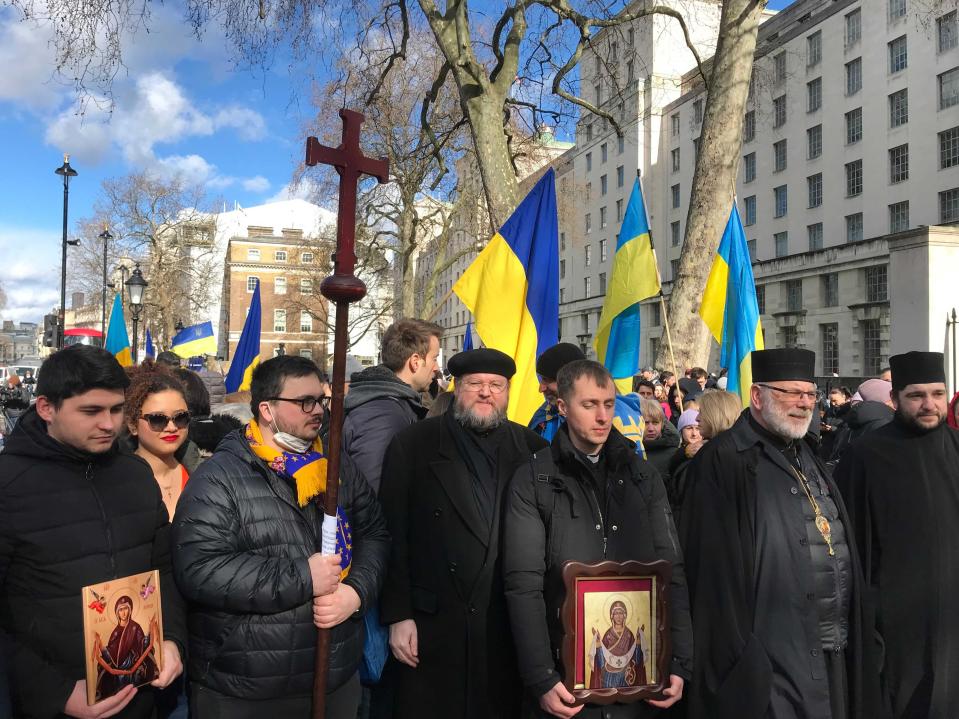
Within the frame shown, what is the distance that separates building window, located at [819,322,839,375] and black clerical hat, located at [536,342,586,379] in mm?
37683

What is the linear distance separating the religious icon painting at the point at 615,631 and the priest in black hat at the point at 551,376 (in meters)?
1.74

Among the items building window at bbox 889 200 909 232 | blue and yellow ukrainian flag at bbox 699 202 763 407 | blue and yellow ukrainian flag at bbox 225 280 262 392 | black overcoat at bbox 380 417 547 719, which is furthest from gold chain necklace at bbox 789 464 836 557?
building window at bbox 889 200 909 232

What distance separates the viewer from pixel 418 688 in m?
3.33

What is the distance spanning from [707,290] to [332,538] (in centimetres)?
554

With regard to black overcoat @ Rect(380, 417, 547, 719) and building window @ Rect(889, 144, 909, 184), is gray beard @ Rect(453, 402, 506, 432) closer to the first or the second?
black overcoat @ Rect(380, 417, 547, 719)

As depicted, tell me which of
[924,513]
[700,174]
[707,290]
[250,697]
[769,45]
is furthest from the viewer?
[769,45]

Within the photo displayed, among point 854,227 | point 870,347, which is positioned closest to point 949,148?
point 854,227

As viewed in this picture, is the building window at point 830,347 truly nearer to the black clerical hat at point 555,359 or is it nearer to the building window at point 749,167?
the building window at point 749,167

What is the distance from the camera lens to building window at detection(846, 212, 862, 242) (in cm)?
3756

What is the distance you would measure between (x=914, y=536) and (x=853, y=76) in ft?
134

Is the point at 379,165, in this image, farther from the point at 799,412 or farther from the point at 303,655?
the point at 799,412

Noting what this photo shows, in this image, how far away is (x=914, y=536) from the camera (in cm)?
383

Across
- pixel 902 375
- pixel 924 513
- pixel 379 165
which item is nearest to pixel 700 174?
pixel 902 375

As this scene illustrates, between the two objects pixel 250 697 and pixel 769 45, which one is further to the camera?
pixel 769 45
